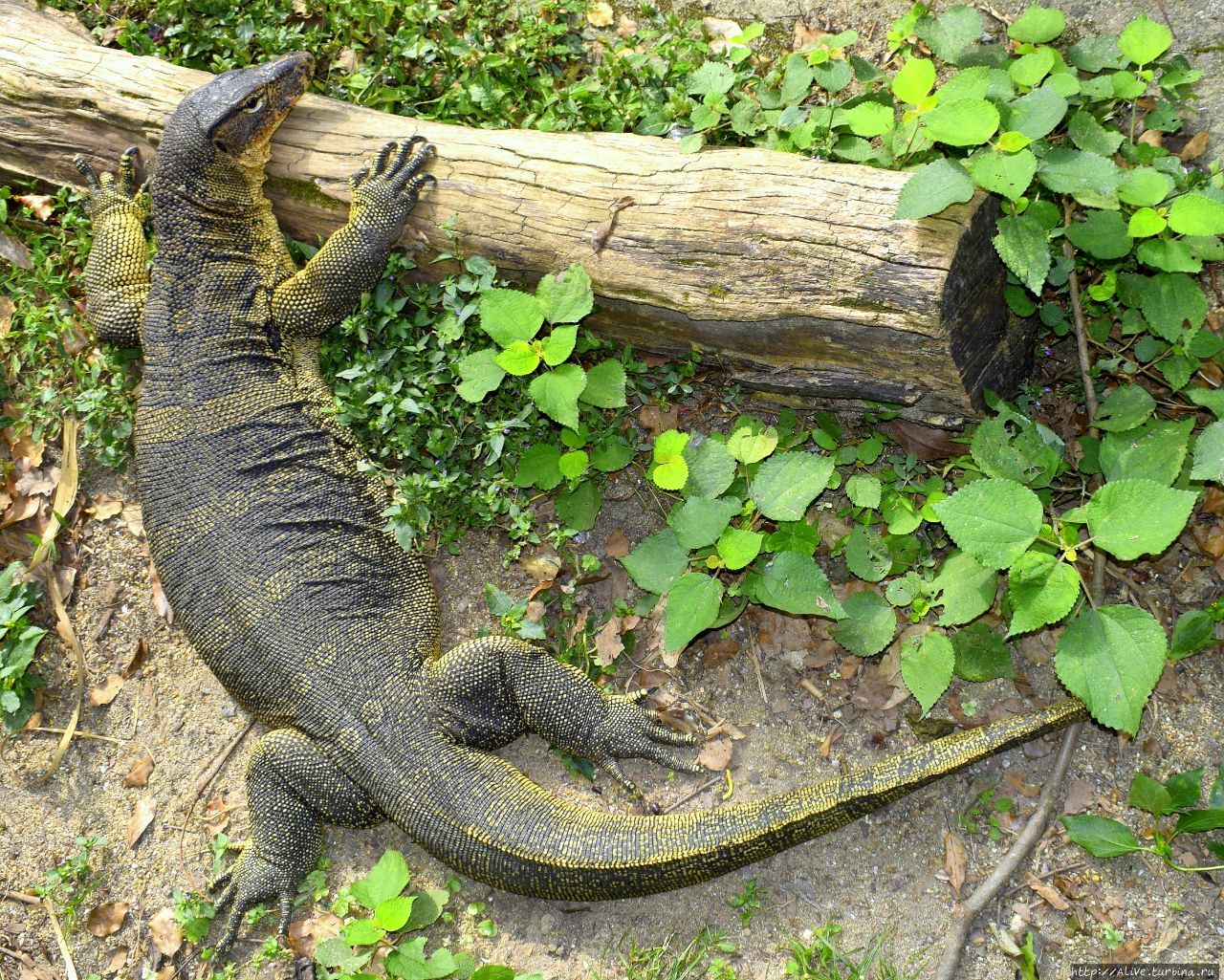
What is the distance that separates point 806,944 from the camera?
4.54m

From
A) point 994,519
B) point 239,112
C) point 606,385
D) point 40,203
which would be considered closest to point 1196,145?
point 994,519

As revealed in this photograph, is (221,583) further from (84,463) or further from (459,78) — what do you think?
(459,78)

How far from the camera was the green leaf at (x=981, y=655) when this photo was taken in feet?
15.2

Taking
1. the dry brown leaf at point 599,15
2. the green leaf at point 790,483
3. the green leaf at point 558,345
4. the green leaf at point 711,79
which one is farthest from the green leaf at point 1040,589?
the dry brown leaf at point 599,15

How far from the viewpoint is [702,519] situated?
15.5 ft

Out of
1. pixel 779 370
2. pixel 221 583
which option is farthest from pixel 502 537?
pixel 779 370

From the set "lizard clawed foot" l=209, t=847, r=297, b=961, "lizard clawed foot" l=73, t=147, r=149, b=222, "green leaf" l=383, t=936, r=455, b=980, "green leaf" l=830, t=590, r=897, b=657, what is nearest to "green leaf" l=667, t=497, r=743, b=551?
"green leaf" l=830, t=590, r=897, b=657

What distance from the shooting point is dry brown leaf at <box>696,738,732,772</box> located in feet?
16.0

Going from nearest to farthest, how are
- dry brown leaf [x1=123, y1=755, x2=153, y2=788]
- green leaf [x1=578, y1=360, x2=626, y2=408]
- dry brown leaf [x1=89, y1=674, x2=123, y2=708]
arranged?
green leaf [x1=578, y1=360, x2=626, y2=408], dry brown leaf [x1=123, y1=755, x2=153, y2=788], dry brown leaf [x1=89, y1=674, x2=123, y2=708]

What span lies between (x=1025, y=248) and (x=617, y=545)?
8.13ft

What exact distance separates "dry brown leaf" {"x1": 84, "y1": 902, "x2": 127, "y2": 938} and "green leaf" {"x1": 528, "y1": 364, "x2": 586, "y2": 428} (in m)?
3.44

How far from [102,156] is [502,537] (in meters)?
3.27

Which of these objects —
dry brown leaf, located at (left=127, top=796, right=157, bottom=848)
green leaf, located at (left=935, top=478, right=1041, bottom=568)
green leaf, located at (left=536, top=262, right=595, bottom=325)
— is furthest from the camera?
dry brown leaf, located at (left=127, top=796, right=157, bottom=848)

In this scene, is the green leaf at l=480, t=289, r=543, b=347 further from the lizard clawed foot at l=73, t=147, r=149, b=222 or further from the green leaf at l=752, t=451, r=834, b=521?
the lizard clawed foot at l=73, t=147, r=149, b=222
